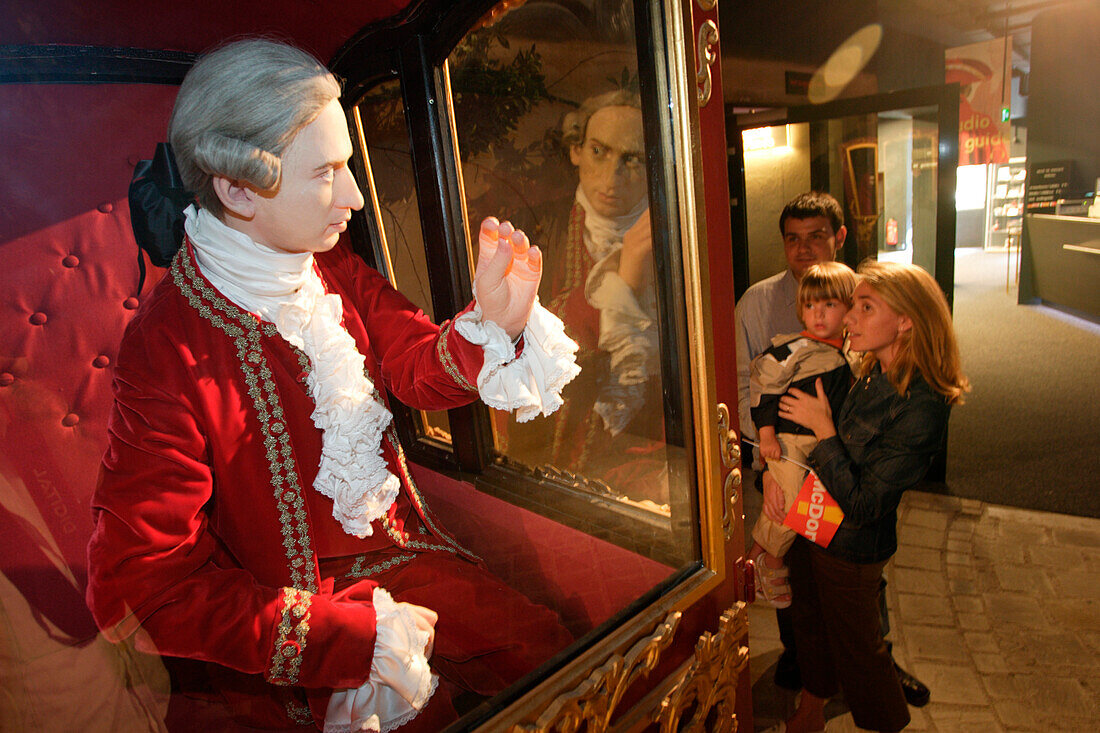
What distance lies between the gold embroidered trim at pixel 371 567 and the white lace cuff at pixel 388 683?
85mm

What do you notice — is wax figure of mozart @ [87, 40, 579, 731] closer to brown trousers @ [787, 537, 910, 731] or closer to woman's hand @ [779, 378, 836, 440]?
woman's hand @ [779, 378, 836, 440]

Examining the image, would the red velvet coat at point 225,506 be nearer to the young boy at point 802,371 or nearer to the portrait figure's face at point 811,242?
the young boy at point 802,371

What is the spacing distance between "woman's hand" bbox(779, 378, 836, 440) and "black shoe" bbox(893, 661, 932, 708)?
0.89 m

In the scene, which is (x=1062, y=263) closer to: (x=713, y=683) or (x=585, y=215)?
(x=713, y=683)

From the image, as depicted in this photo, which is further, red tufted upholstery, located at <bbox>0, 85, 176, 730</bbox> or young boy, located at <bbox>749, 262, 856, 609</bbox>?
young boy, located at <bbox>749, 262, 856, 609</bbox>

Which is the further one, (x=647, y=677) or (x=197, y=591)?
(x=647, y=677)

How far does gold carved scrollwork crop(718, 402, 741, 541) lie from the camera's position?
1.35 m

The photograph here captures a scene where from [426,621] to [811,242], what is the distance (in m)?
2.12

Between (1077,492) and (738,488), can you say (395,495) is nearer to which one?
(738,488)

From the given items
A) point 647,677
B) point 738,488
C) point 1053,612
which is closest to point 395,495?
point 647,677

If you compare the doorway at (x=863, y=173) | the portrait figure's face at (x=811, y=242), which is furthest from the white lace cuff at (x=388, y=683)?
the doorway at (x=863, y=173)

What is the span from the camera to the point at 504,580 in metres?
1.11

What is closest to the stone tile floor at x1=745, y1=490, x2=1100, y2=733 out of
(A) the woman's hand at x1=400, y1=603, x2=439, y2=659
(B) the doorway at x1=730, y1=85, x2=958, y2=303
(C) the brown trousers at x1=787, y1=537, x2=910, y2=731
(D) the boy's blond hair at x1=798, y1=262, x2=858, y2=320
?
A: (C) the brown trousers at x1=787, y1=537, x2=910, y2=731

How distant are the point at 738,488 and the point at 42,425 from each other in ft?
3.95
